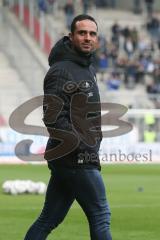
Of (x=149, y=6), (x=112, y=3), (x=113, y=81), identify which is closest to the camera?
(x=113, y=81)

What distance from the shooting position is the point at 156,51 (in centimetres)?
4697

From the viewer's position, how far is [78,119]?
8.67 meters

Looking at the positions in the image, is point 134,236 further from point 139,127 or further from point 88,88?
point 139,127

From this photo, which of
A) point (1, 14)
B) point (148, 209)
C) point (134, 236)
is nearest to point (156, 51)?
point (1, 14)

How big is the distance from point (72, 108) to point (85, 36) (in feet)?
2.22

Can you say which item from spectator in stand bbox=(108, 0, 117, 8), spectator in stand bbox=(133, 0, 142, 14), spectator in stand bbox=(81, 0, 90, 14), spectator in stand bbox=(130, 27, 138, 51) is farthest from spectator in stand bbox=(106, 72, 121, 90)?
spectator in stand bbox=(108, 0, 117, 8)

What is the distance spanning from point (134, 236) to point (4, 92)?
95.4ft

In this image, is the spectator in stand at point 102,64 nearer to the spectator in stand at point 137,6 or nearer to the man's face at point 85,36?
the spectator in stand at point 137,6

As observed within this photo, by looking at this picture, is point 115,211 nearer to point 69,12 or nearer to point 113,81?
point 113,81

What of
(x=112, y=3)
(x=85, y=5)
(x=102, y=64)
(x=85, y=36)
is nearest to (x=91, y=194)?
(x=85, y=36)

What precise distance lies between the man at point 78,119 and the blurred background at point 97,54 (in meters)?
27.1

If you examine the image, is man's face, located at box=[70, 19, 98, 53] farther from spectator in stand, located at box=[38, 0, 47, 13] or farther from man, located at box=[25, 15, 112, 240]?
spectator in stand, located at box=[38, 0, 47, 13]

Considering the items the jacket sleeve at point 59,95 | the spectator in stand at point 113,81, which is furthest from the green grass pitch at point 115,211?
the spectator in stand at point 113,81

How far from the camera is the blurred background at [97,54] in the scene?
4016cm
